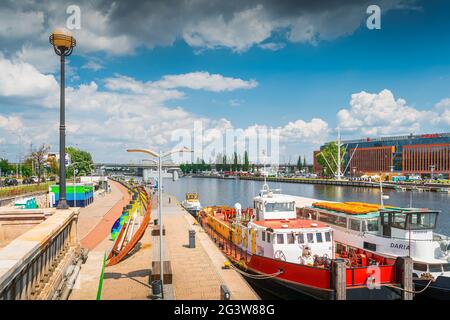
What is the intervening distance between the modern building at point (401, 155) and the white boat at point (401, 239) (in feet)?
461

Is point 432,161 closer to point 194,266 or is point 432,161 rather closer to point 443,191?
point 443,191

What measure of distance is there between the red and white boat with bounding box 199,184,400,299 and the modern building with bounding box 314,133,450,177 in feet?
467

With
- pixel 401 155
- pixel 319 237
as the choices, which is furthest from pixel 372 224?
pixel 401 155

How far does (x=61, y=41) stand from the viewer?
1636 centimetres

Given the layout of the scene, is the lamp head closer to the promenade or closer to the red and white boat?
the promenade

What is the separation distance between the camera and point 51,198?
4519 cm

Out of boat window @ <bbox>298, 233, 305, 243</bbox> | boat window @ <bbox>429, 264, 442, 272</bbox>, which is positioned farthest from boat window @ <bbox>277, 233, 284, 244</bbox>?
boat window @ <bbox>429, 264, 442, 272</bbox>

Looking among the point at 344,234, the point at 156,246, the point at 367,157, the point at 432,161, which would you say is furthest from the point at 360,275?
the point at 367,157

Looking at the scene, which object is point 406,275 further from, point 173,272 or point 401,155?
point 401,155

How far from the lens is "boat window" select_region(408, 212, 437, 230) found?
22.0 m

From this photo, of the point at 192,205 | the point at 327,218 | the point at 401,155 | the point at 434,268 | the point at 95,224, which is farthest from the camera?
the point at 401,155

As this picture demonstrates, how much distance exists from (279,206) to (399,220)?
7717 millimetres

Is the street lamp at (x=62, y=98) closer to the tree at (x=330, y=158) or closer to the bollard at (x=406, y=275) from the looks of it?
the bollard at (x=406, y=275)
